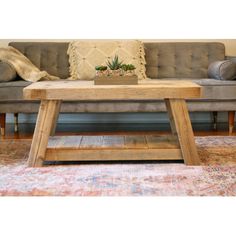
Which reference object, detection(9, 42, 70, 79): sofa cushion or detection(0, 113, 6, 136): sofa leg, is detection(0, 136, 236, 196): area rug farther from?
detection(9, 42, 70, 79): sofa cushion

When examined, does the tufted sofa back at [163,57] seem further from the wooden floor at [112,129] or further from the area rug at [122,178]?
A: the area rug at [122,178]

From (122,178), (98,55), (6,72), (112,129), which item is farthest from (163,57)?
(122,178)

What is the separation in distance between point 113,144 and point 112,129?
118cm

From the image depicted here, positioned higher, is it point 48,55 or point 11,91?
point 48,55

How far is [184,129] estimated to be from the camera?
101 inches

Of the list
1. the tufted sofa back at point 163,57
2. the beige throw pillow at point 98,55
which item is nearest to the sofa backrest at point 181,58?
the tufted sofa back at point 163,57

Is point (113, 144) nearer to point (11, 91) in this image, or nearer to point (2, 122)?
point (11, 91)
